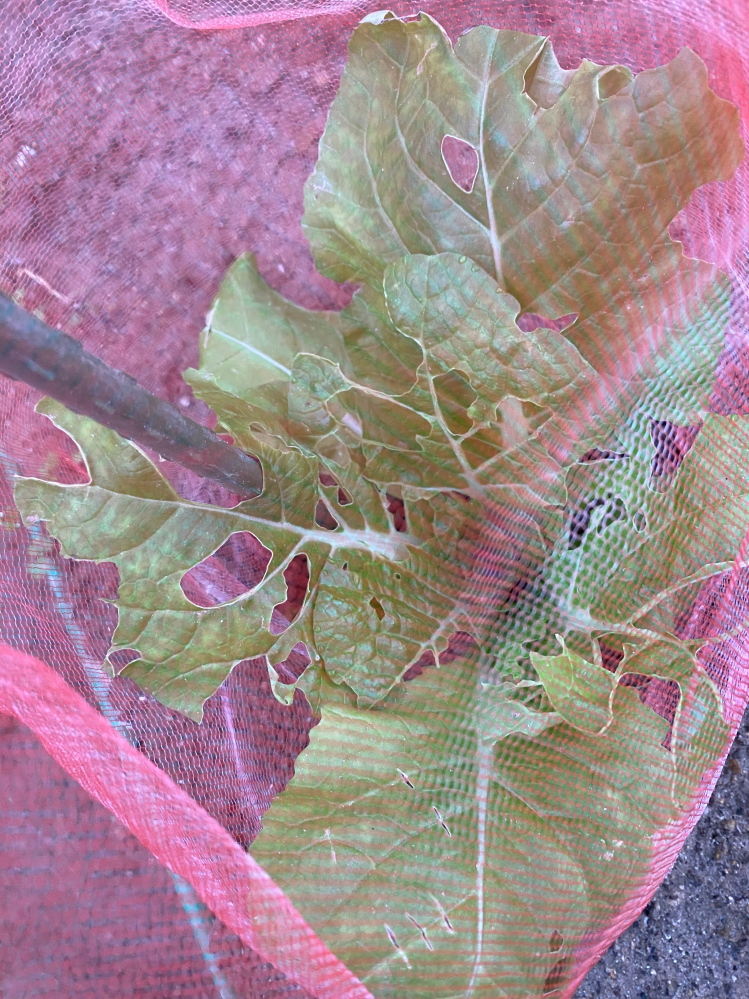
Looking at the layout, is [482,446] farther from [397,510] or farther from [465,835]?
[465,835]

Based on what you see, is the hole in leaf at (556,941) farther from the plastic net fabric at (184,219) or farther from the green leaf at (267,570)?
the green leaf at (267,570)

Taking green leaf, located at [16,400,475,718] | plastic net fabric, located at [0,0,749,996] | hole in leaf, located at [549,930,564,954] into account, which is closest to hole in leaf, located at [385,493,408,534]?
green leaf, located at [16,400,475,718]

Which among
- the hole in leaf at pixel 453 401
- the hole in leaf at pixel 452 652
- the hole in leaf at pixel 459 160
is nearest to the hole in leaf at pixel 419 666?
the hole in leaf at pixel 452 652

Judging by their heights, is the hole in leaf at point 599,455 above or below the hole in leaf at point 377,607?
above

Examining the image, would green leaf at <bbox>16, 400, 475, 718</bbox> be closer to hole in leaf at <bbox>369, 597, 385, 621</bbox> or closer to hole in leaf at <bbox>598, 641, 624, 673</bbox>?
hole in leaf at <bbox>369, 597, 385, 621</bbox>

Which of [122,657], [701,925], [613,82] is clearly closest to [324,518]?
[122,657]

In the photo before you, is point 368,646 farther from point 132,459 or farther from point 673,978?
point 673,978
